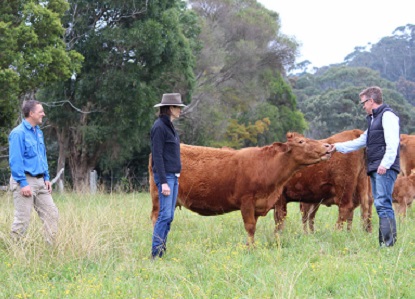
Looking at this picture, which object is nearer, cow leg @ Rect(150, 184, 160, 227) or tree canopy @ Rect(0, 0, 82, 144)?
cow leg @ Rect(150, 184, 160, 227)

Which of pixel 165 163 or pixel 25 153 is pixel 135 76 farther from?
pixel 165 163

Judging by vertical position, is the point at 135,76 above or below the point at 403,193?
above

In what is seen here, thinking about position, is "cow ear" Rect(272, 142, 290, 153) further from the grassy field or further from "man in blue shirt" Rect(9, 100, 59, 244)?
"man in blue shirt" Rect(9, 100, 59, 244)

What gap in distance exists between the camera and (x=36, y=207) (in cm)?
748

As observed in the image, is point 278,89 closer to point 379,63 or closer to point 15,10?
point 15,10

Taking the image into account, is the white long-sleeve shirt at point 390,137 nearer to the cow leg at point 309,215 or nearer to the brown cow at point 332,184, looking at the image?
the brown cow at point 332,184

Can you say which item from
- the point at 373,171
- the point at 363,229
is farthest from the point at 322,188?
the point at 373,171

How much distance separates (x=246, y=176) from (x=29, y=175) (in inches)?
120

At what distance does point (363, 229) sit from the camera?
912 cm

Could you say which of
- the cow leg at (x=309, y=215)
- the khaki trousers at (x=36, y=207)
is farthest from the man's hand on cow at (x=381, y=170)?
the khaki trousers at (x=36, y=207)

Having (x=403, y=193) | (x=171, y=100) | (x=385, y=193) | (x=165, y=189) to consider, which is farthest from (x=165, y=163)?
(x=403, y=193)

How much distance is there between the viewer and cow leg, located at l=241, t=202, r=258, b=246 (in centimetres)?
795

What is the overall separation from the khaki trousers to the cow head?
3495 mm

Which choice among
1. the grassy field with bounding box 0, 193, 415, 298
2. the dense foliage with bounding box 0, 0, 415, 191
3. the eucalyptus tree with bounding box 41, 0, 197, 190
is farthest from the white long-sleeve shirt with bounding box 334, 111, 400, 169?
the eucalyptus tree with bounding box 41, 0, 197, 190
